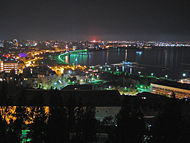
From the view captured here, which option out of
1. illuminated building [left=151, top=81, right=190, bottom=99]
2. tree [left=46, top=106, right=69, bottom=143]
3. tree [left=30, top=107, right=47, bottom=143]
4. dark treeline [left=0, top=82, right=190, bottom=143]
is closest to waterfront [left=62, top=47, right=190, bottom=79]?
illuminated building [left=151, top=81, right=190, bottom=99]

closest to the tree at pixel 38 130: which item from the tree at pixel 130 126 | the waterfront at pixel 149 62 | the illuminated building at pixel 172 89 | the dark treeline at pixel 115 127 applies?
the dark treeline at pixel 115 127

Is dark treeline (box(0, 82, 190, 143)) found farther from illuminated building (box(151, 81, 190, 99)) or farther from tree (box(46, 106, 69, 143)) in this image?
illuminated building (box(151, 81, 190, 99))

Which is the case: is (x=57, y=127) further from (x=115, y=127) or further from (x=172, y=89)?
(x=172, y=89)

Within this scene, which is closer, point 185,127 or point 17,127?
point 185,127

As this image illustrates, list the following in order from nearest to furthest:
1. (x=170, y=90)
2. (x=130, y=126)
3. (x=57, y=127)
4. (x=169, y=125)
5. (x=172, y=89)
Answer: (x=169, y=125) → (x=130, y=126) → (x=57, y=127) → (x=172, y=89) → (x=170, y=90)

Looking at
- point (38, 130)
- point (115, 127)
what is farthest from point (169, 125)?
point (38, 130)

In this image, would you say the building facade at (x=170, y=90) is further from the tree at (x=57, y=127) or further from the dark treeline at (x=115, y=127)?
the tree at (x=57, y=127)

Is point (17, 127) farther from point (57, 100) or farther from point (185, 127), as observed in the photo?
point (185, 127)

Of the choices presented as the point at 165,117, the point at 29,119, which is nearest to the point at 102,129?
the point at 29,119
